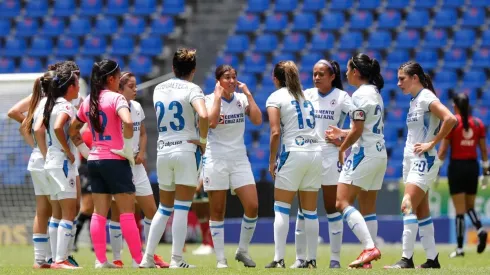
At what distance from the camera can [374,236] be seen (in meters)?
11.5

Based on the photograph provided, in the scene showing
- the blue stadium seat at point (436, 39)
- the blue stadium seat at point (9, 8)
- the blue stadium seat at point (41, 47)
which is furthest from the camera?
the blue stadium seat at point (9, 8)

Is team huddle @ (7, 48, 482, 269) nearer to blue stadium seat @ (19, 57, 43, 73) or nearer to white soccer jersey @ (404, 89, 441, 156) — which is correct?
white soccer jersey @ (404, 89, 441, 156)

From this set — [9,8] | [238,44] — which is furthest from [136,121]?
[9,8]

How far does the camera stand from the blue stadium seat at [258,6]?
2683cm

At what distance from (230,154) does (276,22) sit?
1515 cm

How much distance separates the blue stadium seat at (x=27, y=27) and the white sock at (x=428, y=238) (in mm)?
19100

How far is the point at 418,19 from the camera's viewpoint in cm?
2475

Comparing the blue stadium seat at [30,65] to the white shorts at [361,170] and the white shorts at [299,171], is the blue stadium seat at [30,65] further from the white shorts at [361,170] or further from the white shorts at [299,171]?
the white shorts at [361,170]

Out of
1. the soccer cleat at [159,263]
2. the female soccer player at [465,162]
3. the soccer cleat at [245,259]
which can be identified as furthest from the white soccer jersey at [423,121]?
the female soccer player at [465,162]

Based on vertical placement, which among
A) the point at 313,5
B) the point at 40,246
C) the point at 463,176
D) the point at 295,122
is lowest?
the point at 40,246

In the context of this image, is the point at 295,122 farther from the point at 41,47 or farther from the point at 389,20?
the point at 41,47

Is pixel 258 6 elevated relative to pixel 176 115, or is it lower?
elevated

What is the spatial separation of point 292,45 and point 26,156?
29.5 ft

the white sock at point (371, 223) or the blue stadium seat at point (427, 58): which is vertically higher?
the blue stadium seat at point (427, 58)
